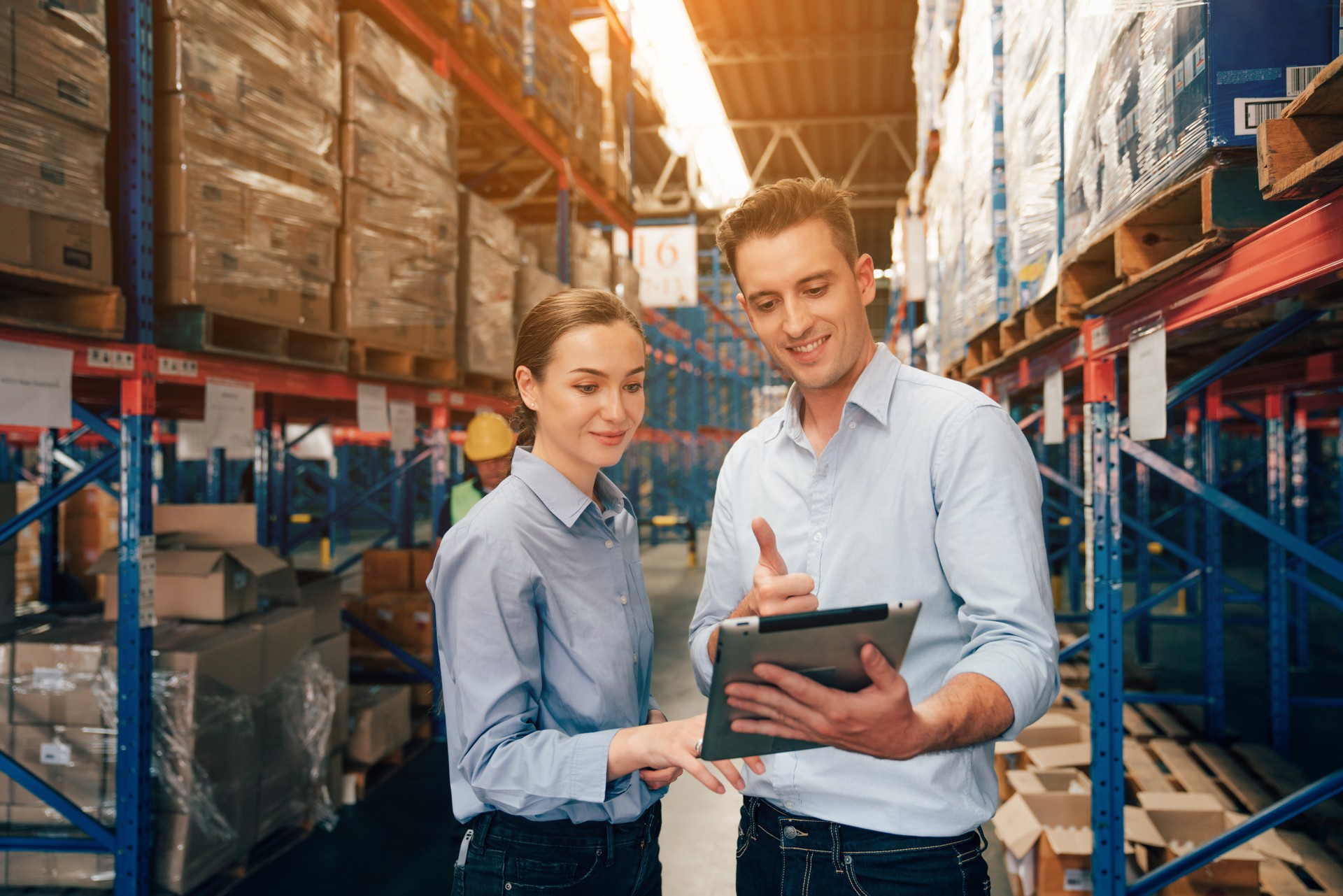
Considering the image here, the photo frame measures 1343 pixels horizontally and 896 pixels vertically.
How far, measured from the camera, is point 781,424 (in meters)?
1.71

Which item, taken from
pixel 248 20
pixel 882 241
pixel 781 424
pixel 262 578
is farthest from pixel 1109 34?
pixel 882 241

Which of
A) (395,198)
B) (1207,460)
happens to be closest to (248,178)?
(395,198)

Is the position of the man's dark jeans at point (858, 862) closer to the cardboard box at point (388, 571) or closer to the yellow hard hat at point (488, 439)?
the yellow hard hat at point (488, 439)

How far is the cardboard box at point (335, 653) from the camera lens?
14.0ft

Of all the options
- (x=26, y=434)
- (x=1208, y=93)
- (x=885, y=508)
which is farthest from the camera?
(x=26, y=434)

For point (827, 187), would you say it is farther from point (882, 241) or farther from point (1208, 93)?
point (882, 241)

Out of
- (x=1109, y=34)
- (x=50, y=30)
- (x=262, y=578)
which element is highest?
(x=50, y=30)

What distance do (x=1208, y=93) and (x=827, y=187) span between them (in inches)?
34.2

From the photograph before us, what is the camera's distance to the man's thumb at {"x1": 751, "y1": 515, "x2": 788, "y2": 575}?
1195mm

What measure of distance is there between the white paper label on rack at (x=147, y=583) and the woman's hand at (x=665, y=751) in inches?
94.5

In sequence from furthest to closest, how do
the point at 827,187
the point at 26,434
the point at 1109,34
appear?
the point at 26,434
the point at 1109,34
the point at 827,187

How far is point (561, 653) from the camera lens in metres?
1.52

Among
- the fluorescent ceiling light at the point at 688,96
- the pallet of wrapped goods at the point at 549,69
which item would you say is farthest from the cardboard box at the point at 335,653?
the fluorescent ceiling light at the point at 688,96

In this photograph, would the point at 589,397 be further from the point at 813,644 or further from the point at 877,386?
the point at 813,644
